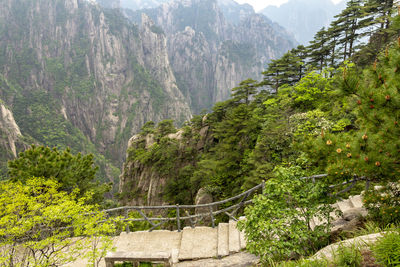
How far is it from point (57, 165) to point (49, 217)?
24.8 ft

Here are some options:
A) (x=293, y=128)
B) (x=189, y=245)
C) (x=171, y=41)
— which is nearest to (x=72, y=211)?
(x=189, y=245)

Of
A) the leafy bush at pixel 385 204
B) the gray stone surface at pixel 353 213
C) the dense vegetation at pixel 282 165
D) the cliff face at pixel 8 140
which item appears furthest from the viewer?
the cliff face at pixel 8 140

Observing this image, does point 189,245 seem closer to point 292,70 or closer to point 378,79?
point 378,79

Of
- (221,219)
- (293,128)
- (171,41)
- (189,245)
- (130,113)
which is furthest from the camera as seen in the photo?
(171,41)

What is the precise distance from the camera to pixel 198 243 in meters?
6.72

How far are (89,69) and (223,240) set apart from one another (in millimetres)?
122225

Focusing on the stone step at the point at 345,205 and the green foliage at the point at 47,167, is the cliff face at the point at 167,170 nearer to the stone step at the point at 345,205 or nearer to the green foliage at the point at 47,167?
the green foliage at the point at 47,167

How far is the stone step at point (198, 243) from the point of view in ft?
20.2

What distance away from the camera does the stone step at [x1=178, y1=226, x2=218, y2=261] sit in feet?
20.2

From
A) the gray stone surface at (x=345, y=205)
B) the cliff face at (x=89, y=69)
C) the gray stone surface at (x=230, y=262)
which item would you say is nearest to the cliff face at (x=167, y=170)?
the gray stone surface at (x=230, y=262)

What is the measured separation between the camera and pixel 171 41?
153 meters

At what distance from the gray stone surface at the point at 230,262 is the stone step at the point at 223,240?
0.19 m

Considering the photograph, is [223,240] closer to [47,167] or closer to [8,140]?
[47,167]

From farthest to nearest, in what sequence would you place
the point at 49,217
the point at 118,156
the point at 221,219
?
1. the point at 118,156
2. the point at 221,219
3. the point at 49,217
